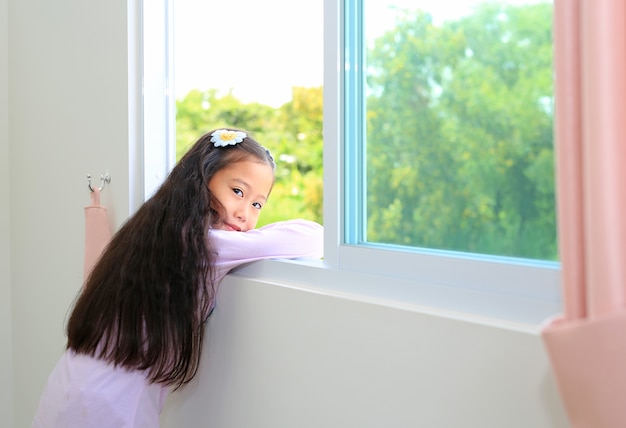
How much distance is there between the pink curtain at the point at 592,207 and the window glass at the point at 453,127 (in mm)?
190

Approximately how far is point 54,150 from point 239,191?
97 cm

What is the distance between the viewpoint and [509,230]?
110 centimetres

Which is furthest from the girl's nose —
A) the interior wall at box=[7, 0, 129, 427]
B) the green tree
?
the green tree

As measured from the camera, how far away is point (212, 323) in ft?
5.43

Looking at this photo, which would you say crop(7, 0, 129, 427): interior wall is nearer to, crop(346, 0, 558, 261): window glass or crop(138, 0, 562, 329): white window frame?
crop(138, 0, 562, 329): white window frame

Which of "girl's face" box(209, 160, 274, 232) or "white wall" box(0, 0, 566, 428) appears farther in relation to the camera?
"girl's face" box(209, 160, 274, 232)

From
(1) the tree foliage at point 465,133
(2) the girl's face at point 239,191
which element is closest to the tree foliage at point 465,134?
(1) the tree foliage at point 465,133

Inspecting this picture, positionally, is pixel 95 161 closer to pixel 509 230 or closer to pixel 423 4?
pixel 423 4

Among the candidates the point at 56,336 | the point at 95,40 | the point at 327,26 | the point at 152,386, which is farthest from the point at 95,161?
the point at 327,26

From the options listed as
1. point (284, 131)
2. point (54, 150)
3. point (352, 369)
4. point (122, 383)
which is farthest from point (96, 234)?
point (284, 131)

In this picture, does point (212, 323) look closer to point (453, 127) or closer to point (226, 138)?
point (226, 138)

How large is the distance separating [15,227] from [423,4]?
6.37ft

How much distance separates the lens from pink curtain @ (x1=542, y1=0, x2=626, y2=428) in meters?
0.78

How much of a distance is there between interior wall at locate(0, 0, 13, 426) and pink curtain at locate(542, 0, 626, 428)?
91.3 inches
